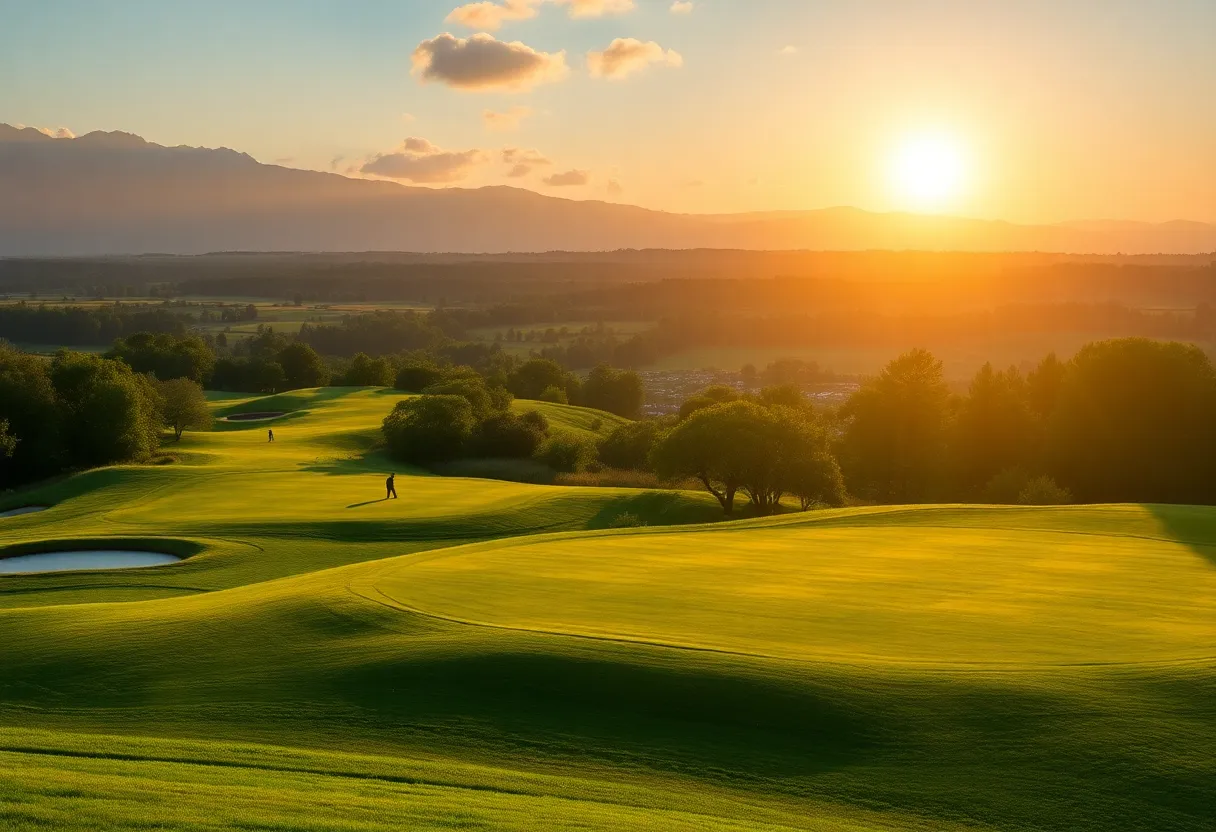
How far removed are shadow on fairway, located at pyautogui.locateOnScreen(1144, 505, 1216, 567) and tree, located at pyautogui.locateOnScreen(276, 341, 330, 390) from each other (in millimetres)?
111583

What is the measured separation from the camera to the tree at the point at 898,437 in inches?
2862

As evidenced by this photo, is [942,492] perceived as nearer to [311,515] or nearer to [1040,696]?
[311,515]

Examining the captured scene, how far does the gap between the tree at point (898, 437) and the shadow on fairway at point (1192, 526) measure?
38.1 m

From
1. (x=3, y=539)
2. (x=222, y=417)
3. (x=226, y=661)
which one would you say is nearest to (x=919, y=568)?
(x=226, y=661)

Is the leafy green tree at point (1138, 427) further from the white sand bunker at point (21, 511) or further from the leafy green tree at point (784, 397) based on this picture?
the white sand bunker at point (21, 511)

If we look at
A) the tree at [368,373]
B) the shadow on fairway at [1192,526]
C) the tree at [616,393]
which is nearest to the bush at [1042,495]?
the shadow on fairway at [1192,526]

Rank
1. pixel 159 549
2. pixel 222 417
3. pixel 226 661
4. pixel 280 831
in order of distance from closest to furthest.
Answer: pixel 280 831, pixel 226 661, pixel 159 549, pixel 222 417

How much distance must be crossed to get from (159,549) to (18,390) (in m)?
33.3

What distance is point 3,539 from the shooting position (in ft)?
120

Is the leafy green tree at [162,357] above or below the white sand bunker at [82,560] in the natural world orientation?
above

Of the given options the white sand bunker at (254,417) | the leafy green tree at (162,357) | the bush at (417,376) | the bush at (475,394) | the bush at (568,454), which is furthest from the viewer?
the leafy green tree at (162,357)

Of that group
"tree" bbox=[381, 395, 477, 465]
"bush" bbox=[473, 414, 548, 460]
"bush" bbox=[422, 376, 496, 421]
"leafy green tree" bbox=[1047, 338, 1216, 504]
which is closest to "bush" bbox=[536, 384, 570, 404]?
"bush" bbox=[422, 376, 496, 421]

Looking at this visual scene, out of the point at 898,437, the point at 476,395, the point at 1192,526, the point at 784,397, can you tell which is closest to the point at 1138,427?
the point at 898,437

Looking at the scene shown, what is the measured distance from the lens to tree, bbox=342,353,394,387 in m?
123
